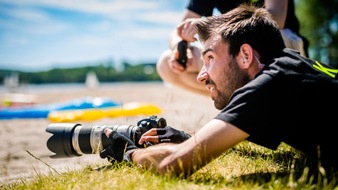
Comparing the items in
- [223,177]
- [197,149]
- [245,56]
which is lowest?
[223,177]

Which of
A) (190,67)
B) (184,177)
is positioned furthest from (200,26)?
(190,67)

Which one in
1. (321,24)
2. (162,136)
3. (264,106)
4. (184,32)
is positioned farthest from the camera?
(321,24)

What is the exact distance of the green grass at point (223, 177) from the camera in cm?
196

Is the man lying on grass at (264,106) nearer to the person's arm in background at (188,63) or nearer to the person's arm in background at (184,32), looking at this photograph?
the person's arm in background at (184,32)

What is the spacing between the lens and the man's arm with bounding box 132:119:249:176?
6.31 ft

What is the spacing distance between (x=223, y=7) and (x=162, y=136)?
7.96ft

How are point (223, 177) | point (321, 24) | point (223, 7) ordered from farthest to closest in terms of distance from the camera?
point (321, 24) → point (223, 7) → point (223, 177)

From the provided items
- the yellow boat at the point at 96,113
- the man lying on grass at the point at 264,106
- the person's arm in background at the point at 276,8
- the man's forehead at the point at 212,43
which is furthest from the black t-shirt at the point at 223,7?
the yellow boat at the point at 96,113

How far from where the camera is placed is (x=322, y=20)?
27.1 metres

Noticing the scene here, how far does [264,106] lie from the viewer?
1.93 meters

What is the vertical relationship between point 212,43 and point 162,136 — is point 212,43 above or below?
above

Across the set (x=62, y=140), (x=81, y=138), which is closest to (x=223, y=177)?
(x=81, y=138)

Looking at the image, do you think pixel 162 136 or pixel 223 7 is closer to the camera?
pixel 162 136

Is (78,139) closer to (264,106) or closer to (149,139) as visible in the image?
(149,139)
